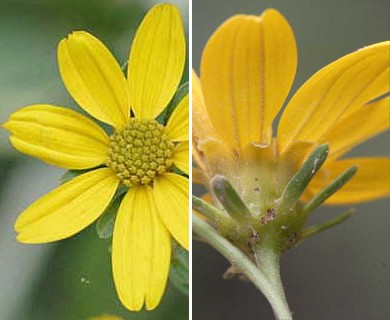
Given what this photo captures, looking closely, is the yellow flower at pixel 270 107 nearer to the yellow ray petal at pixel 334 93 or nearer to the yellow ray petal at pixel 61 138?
the yellow ray petal at pixel 334 93

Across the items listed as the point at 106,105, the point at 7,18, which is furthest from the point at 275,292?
the point at 7,18

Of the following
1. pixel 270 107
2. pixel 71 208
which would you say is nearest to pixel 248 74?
pixel 270 107

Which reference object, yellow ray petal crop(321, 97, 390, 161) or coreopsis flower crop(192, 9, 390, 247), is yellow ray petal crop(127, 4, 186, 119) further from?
yellow ray petal crop(321, 97, 390, 161)

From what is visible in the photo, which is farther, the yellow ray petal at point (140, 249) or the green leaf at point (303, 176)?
the yellow ray petal at point (140, 249)

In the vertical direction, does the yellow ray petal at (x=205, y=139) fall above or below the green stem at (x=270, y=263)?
above

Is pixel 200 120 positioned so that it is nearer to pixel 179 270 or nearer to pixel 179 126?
pixel 179 126

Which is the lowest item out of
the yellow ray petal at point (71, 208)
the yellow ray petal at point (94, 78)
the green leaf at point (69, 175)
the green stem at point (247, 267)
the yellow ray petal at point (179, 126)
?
the green stem at point (247, 267)

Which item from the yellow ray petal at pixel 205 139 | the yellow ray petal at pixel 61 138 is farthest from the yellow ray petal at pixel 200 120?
the yellow ray petal at pixel 61 138
